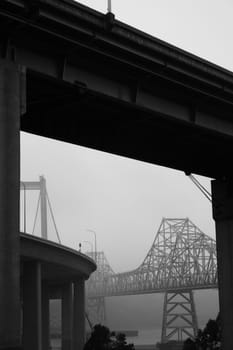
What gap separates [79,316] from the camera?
274 feet

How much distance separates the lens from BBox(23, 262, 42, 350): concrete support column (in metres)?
→ 57.2

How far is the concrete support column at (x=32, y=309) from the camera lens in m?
57.2

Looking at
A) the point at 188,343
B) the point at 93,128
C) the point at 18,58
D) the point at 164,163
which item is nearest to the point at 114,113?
the point at 93,128

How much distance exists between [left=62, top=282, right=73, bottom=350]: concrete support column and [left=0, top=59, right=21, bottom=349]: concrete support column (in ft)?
215

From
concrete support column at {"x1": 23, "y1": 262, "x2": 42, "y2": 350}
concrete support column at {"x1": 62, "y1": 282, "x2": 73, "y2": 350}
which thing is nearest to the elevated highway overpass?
concrete support column at {"x1": 23, "y1": 262, "x2": 42, "y2": 350}

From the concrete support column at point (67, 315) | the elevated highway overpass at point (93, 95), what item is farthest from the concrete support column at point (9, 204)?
the concrete support column at point (67, 315)

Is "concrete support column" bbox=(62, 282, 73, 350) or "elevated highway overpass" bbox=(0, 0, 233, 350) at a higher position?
"elevated highway overpass" bbox=(0, 0, 233, 350)

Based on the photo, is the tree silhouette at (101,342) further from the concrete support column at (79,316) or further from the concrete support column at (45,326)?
the concrete support column at (45,326)

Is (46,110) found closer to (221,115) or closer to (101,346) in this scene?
(221,115)

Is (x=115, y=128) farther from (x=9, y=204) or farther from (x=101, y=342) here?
(x=101, y=342)

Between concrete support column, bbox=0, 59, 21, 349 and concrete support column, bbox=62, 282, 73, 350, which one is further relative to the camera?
concrete support column, bbox=62, 282, 73, 350

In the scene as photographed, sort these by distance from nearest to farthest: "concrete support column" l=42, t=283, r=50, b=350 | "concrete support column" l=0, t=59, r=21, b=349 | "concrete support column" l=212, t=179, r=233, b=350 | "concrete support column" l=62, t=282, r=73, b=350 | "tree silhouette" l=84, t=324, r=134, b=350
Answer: "concrete support column" l=0, t=59, r=21, b=349, "tree silhouette" l=84, t=324, r=134, b=350, "concrete support column" l=212, t=179, r=233, b=350, "concrete support column" l=42, t=283, r=50, b=350, "concrete support column" l=62, t=282, r=73, b=350

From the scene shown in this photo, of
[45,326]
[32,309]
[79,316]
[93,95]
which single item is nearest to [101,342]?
[32,309]

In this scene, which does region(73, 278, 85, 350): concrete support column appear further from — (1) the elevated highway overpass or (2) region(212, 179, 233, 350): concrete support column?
(1) the elevated highway overpass
